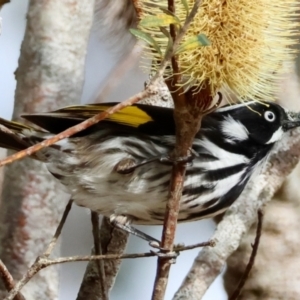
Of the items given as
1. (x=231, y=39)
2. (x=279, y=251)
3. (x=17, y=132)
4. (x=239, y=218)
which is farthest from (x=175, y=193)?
(x=279, y=251)

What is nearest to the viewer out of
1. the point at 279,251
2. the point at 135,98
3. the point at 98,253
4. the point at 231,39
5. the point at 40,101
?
the point at 135,98

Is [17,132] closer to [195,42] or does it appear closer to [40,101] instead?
[40,101]

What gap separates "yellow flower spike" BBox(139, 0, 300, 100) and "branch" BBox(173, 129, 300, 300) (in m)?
0.54

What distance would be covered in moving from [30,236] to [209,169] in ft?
1.18

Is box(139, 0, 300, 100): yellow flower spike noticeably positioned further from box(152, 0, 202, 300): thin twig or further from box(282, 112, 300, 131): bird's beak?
box(282, 112, 300, 131): bird's beak

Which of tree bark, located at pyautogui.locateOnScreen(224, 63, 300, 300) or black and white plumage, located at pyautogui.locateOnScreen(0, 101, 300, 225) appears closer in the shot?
→ black and white plumage, located at pyautogui.locateOnScreen(0, 101, 300, 225)

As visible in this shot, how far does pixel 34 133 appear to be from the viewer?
135cm

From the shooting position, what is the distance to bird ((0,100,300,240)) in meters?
1.29

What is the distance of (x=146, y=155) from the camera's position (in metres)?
1.31

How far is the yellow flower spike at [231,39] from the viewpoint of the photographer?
0.91 meters

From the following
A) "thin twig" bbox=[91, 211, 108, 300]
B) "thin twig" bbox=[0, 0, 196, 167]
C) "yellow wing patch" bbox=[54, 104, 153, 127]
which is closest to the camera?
"thin twig" bbox=[0, 0, 196, 167]

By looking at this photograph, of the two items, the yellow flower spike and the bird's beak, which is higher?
the yellow flower spike

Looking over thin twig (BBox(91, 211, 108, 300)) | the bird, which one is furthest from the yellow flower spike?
thin twig (BBox(91, 211, 108, 300))

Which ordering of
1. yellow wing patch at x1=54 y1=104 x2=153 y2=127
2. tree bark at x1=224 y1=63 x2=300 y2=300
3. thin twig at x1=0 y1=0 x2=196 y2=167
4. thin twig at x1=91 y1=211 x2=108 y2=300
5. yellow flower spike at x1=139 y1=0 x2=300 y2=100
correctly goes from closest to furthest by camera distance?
thin twig at x1=0 y1=0 x2=196 y2=167, yellow flower spike at x1=139 y1=0 x2=300 y2=100, thin twig at x1=91 y1=211 x2=108 y2=300, yellow wing patch at x1=54 y1=104 x2=153 y2=127, tree bark at x1=224 y1=63 x2=300 y2=300
